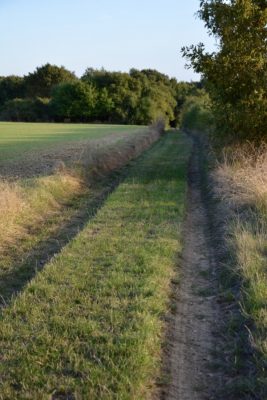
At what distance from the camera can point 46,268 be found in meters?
7.86

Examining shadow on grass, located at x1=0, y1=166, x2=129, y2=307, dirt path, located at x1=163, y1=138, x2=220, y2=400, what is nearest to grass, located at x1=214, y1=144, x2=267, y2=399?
dirt path, located at x1=163, y1=138, x2=220, y2=400

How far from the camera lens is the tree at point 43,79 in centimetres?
10562

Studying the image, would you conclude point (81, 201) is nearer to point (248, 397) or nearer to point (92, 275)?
point (92, 275)

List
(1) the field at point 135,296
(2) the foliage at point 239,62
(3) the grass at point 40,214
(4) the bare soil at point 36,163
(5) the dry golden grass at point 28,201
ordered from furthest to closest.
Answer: (4) the bare soil at point 36,163
(2) the foliage at point 239,62
(5) the dry golden grass at point 28,201
(3) the grass at point 40,214
(1) the field at point 135,296

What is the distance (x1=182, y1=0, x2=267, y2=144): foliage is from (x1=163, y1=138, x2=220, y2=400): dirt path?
7837mm

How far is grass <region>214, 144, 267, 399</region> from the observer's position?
198 inches

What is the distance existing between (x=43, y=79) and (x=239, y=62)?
94.4m

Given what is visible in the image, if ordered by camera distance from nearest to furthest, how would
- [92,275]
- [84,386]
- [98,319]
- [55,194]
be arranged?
[84,386], [98,319], [92,275], [55,194]

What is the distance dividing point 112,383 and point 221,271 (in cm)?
399

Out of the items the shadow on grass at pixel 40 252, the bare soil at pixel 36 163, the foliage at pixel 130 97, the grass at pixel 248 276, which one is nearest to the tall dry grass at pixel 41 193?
the shadow on grass at pixel 40 252

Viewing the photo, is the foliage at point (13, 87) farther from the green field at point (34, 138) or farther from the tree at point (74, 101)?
the green field at point (34, 138)

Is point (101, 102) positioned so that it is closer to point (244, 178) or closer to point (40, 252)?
point (244, 178)

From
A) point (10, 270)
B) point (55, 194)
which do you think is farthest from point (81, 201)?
point (10, 270)

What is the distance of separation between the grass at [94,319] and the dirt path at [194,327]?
0.21 meters
